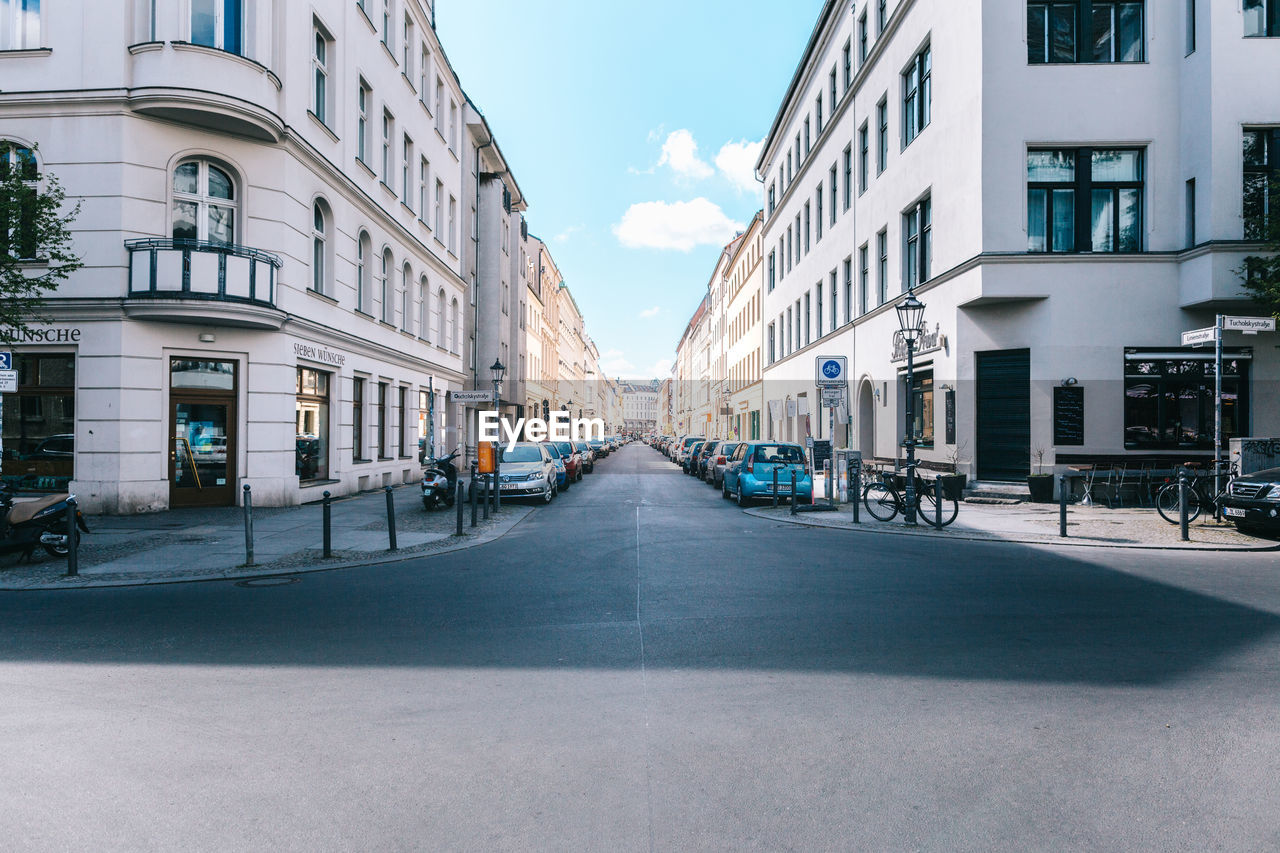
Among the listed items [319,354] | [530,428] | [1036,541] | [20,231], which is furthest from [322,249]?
[530,428]

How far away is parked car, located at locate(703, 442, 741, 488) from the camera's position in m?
25.9

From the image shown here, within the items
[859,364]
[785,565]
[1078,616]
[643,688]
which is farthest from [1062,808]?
[859,364]

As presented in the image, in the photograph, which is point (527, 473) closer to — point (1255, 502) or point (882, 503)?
point (882, 503)

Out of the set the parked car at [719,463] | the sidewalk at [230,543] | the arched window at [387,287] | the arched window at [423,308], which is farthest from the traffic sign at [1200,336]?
Answer: the arched window at [423,308]

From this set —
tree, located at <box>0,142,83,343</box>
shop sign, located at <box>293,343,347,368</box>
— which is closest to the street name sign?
shop sign, located at <box>293,343,347,368</box>

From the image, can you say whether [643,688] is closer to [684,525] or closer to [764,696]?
[764,696]

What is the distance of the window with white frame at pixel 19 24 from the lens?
54.0ft

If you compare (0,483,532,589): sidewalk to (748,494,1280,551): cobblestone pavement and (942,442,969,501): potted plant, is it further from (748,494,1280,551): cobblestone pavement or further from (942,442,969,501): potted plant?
(942,442,969,501): potted plant

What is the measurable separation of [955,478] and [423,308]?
62.7ft

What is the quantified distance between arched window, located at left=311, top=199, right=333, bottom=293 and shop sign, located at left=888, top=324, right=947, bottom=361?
1468cm

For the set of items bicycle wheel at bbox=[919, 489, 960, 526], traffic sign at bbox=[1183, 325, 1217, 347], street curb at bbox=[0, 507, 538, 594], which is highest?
traffic sign at bbox=[1183, 325, 1217, 347]

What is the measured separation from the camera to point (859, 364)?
28969 mm

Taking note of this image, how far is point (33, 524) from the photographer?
10.7 metres

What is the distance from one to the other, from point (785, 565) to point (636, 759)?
21.5 feet
